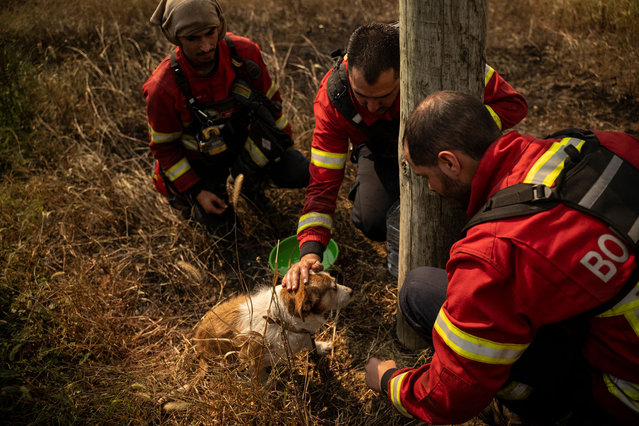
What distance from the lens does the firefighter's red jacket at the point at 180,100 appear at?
3.59 meters

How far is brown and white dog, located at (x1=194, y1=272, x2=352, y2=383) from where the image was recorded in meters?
2.58

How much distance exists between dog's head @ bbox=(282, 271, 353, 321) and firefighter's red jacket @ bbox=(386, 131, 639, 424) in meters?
0.89

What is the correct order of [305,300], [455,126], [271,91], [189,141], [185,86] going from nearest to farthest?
1. [455,126]
2. [305,300]
3. [185,86]
4. [189,141]
5. [271,91]

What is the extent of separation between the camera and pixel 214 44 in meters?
3.48

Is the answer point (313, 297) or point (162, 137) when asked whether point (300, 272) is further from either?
point (162, 137)

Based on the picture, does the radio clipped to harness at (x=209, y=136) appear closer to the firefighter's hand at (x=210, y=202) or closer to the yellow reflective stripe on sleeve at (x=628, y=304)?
the firefighter's hand at (x=210, y=202)

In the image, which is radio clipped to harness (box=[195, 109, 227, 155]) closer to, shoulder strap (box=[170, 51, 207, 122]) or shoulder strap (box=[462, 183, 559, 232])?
shoulder strap (box=[170, 51, 207, 122])

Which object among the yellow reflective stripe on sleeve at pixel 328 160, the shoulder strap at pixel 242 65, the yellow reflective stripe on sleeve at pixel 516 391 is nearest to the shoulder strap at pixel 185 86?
the shoulder strap at pixel 242 65

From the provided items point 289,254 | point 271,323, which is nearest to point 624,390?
point 271,323

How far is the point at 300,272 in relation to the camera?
2621 millimetres

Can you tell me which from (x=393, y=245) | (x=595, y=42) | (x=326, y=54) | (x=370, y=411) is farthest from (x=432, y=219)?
(x=595, y=42)

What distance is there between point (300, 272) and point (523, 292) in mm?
1381

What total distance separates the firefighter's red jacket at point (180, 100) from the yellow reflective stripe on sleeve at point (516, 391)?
116 inches

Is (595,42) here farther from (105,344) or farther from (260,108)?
(105,344)
